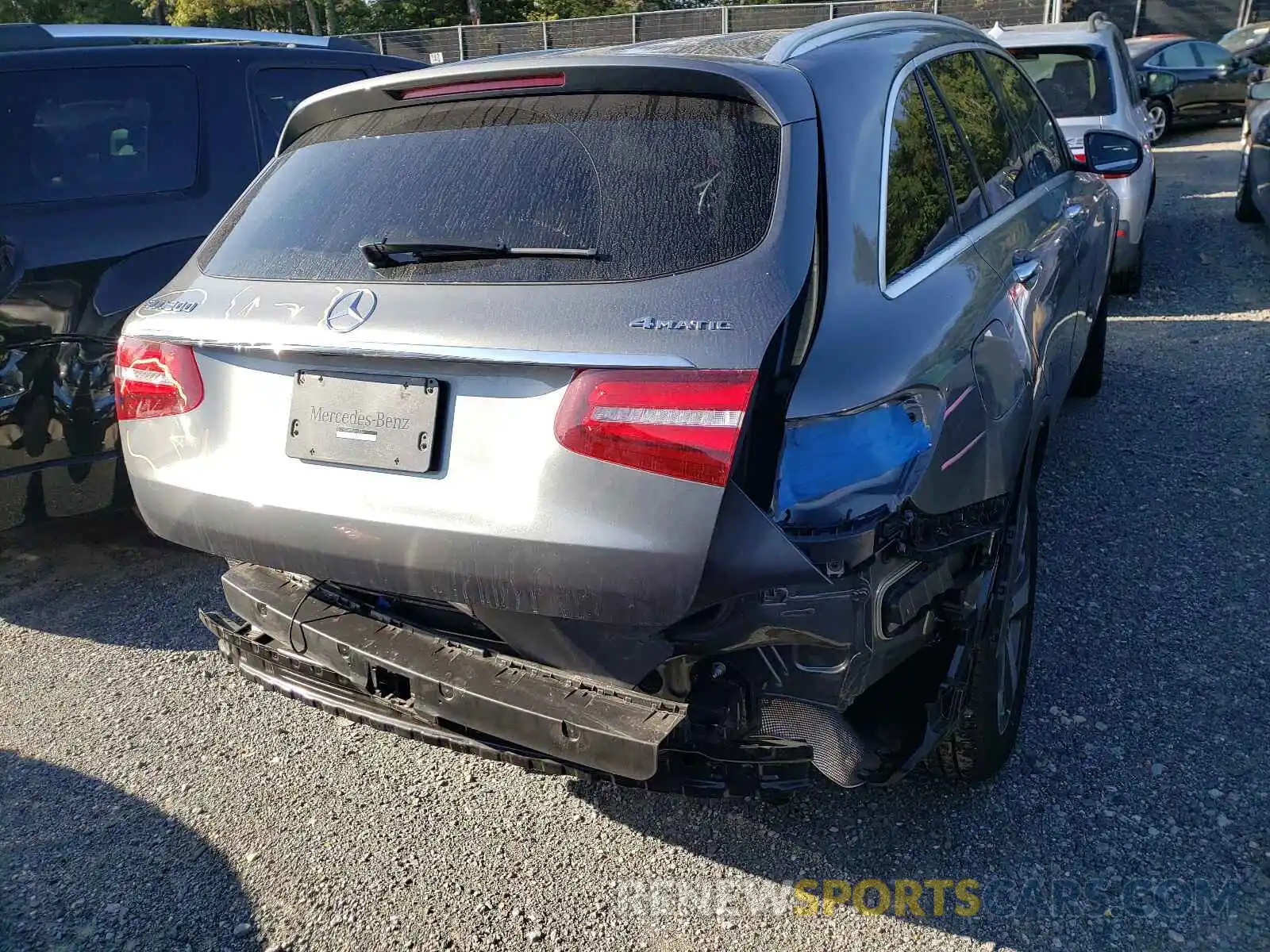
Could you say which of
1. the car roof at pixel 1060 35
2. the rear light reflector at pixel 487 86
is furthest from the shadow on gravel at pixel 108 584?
the car roof at pixel 1060 35

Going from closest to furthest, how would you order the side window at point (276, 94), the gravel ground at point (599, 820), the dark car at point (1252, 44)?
the gravel ground at point (599, 820)
the side window at point (276, 94)
the dark car at point (1252, 44)

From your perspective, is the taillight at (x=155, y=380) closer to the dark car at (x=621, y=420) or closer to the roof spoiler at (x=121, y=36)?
the dark car at (x=621, y=420)

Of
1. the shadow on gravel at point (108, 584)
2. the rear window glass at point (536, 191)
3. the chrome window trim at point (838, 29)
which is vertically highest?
the chrome window trim at point (838, 29)

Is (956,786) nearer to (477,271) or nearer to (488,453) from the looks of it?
(488,453)

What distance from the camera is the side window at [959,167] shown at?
274 centimetres

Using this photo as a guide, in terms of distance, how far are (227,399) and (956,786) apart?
6.72ft

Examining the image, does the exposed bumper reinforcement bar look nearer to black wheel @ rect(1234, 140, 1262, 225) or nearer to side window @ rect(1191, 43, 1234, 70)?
black wheel @ rect(1234, 140, 1262, 225)

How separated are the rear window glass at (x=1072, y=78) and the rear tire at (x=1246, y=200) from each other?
2611 millimetres

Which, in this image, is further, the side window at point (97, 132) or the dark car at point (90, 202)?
the side window at point (97, 132)

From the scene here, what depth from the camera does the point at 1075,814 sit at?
2588 millimetres

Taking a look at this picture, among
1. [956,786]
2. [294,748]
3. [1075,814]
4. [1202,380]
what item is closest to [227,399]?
[294,748]

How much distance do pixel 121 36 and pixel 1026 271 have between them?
13.5 ft

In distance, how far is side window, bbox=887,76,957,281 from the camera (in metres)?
2.25

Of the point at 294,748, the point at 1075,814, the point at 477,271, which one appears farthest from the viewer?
the point at 294,748
